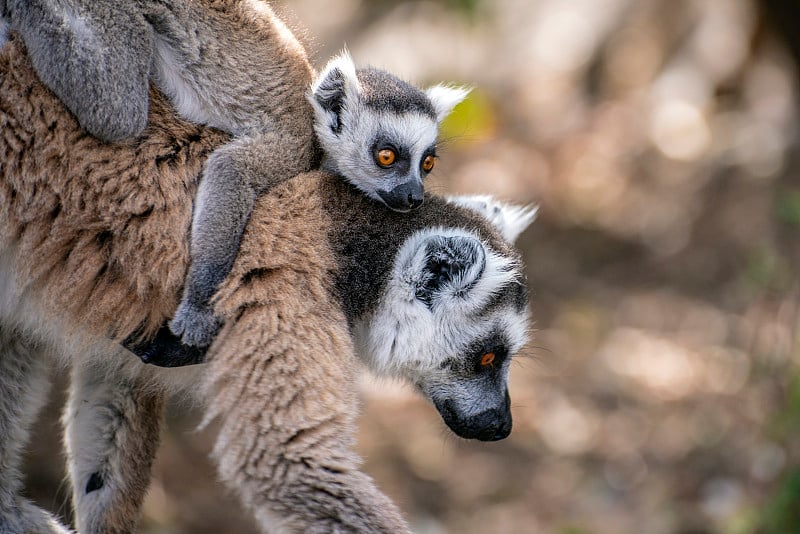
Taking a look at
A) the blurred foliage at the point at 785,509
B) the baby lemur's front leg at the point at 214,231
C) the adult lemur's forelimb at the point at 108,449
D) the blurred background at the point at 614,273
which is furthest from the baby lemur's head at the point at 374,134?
the blurred foliage at the point at 785,509

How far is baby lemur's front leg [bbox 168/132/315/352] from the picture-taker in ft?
14.8

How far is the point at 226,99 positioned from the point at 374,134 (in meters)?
0.78

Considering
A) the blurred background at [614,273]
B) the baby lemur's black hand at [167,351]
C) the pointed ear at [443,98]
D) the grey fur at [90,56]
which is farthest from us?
the blurred background at [614,273]

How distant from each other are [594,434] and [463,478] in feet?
5.47

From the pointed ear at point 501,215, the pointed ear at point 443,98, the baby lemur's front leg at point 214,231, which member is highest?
the pointed ear at point 443,98

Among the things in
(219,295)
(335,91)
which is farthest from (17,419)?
(335,91)

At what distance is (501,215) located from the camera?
5867 mm

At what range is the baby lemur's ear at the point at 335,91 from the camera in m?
5.06

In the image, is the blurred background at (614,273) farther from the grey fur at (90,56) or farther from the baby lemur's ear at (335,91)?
the grey fur at (90,56)

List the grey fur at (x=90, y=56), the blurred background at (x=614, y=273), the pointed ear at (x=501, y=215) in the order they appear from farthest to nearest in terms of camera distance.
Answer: the blurred background at (x=614, y=273) → the pointed ear at (x=501, y=215) → the grey fur at (x=90, y=56)

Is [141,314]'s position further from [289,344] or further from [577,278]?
[577,278]

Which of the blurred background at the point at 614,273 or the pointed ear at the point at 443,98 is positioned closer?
the pointed ear at the point at 443,98

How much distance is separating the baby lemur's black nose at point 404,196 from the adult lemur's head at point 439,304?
142 millimetres

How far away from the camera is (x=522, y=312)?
5402mm
